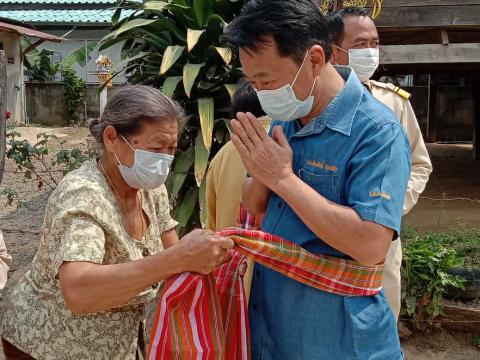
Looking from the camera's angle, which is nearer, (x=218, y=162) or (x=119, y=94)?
(x=119, y=94)

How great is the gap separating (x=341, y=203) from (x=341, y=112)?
223 millimetres

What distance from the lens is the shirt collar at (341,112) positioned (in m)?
1.43

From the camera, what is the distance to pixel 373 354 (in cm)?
148

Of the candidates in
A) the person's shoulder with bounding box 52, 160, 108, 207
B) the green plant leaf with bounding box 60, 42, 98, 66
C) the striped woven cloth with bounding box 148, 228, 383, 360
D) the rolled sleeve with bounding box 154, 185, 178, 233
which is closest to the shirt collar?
the striped woven cloth with bounding box 148, 228, 383, 360

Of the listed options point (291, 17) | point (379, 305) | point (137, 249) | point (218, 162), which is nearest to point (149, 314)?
point (218, 162)

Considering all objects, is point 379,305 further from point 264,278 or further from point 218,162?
point 218,162

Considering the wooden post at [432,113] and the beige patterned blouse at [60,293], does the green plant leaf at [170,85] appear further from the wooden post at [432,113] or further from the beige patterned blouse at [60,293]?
the wooden post at [432,113]

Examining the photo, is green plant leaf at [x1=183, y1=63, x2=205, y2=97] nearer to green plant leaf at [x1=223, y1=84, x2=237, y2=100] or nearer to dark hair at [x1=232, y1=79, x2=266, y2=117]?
green plant leaf at [x1=223, y1=84, x2=237, y2=100]

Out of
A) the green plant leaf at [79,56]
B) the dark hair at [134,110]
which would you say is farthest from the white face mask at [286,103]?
the green plant leaf at [79,56]

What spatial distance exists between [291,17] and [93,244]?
80 cm

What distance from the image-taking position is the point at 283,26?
1383mm

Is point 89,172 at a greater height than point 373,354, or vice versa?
point 89,172

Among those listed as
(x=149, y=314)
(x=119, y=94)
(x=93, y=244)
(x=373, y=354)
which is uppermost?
(x=119, y=94)

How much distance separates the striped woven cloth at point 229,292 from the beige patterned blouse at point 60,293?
0.85 ft
